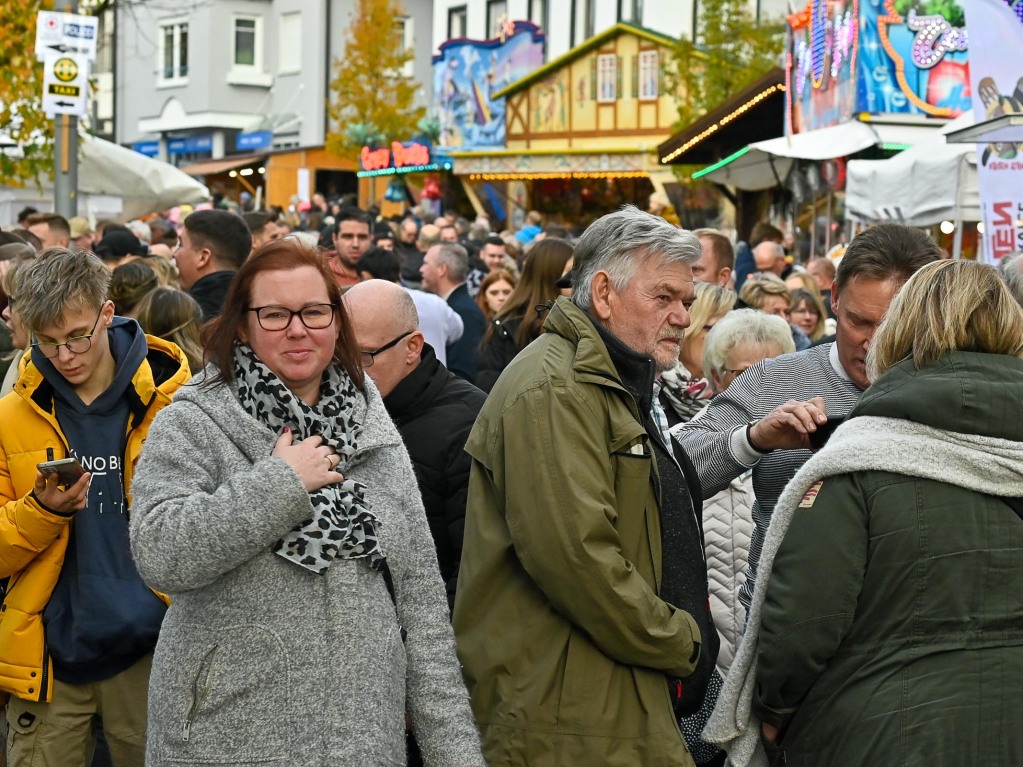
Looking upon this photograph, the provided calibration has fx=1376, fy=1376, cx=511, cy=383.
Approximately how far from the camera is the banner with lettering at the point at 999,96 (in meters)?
7.59

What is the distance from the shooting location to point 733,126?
22422mm

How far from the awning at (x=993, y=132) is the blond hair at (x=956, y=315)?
13.8 ft

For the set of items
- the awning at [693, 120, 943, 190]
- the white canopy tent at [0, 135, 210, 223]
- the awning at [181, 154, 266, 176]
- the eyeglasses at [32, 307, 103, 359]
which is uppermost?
the awning at [181, 154, 266, 176]

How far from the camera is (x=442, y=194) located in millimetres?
38156

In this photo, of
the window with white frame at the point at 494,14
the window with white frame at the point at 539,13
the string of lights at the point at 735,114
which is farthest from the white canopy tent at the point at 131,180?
the window with white frame at the point at 494,14

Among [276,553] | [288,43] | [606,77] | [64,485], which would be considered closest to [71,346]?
[64,485]

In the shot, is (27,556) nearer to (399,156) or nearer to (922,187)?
(922,187)

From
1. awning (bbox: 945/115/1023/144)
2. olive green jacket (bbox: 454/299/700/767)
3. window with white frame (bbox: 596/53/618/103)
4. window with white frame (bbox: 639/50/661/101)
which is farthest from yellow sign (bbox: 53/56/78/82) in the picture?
window with white frame (bbox: 596/53/618/103)

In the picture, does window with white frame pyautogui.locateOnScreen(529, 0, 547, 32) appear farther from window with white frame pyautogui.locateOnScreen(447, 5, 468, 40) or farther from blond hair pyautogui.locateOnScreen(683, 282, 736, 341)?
blond hair pyautogui.locateOnScreen(683, 282, 736, 341)

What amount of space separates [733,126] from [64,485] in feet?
64.5

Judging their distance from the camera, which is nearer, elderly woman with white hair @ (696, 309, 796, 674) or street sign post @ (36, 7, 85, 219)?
elderly woman with white hair @ (696, 309, 796, 674)

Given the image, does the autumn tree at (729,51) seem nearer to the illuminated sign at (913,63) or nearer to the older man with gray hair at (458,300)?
the illuminated sign at (913,63)

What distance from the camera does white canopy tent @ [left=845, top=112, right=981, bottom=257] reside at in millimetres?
11758

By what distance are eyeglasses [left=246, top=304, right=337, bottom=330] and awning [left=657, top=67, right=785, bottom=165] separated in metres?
18.4
